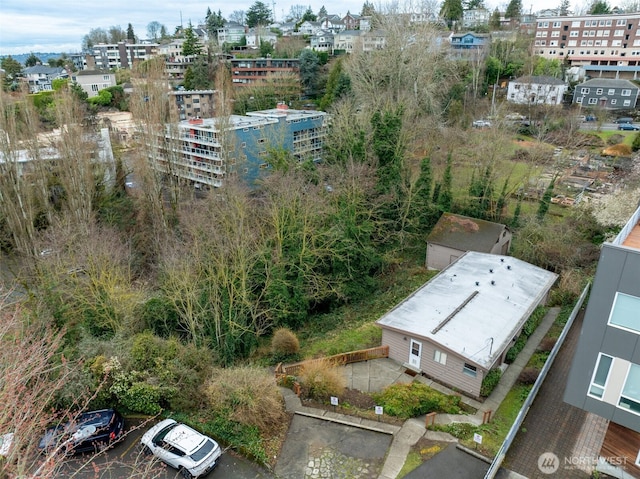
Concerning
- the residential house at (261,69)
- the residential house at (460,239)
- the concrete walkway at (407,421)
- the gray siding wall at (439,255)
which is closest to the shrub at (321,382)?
the concrete walkway at (407,421)

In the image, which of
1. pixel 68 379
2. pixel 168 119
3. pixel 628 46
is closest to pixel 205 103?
pixel 168 119

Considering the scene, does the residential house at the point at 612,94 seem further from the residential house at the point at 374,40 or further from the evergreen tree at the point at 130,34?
the evergreen tree at the point at 130,34

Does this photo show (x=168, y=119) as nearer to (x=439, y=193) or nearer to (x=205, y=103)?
(x=439, y=193)

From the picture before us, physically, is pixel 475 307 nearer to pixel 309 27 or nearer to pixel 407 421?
pixel 407 421

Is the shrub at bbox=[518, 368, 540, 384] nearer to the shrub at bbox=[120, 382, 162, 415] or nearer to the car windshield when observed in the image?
the car windshield

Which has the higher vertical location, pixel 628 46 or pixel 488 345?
pixel 628 46

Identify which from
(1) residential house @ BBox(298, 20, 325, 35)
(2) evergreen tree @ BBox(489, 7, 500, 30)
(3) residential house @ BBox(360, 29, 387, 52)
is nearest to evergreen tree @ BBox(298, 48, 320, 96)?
(3) residential house @ BBox(360, 29, 387, 52)
